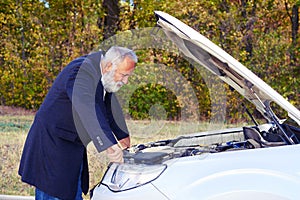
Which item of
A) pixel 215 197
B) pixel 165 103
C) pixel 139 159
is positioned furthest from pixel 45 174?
pixel 165 103

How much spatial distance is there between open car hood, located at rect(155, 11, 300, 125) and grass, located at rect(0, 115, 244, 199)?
87.7 inches

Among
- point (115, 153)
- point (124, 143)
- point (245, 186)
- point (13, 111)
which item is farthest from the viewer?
point (13, 111)

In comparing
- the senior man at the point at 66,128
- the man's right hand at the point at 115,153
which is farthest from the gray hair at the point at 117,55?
the man's right hand at the point at 115,153

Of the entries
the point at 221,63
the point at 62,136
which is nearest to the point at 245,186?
the point at 221,63

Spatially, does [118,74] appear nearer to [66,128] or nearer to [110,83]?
[110,83]

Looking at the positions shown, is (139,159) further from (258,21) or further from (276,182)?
(258,21)

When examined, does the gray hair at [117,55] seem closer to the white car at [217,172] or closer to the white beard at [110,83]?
the white beard at [110,83]

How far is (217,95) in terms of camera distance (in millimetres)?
8047

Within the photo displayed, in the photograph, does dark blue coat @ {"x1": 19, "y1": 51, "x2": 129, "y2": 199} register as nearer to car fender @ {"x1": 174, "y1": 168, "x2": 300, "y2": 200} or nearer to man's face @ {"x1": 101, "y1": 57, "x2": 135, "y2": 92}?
man's face @ {"x1": 101, "y1": 57, "x2": 135, "y2": 92}

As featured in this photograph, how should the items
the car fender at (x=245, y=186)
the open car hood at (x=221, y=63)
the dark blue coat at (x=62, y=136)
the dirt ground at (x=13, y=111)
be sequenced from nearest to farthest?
the car fender at (x=245, y=186)
the open car hood at (x=221, y=63)
the dark blue coat at (x=62, y=136)
the dirt ground at (x=13, y=111)

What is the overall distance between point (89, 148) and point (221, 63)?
2.69m

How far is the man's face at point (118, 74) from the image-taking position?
3.61 meters

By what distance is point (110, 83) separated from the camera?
3.74 meters

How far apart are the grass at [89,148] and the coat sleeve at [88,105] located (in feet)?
7.09
